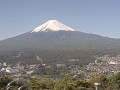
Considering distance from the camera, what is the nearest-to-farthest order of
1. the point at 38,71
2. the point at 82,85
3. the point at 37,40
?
1. the point at 82,85
2. the point at 38,71
3. the point at 37,40

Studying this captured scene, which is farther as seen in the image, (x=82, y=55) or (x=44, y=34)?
(x=44, y=34)

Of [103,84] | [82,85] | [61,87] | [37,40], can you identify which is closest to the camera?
[61,87]

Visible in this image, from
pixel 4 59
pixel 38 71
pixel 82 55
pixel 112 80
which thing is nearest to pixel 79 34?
pixel 82 55

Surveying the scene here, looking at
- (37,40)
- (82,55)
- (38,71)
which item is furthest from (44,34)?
(38,71)

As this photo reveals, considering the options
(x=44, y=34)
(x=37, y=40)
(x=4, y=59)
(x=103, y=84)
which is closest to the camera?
(x=103, y=84)

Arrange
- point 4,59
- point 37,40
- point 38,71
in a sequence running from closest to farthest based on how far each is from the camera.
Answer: point 38,71
point 4,59
point 37,40

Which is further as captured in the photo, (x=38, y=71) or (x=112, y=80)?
(x=38, y=71)

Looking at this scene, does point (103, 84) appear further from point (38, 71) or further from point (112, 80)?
point (38, 71)

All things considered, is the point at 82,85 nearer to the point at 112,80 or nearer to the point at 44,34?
the point at 112,80
